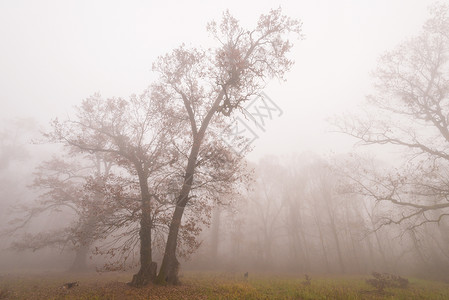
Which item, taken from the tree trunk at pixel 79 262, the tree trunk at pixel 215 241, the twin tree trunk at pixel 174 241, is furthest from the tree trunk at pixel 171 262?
the tree trunk at pixel 215 241

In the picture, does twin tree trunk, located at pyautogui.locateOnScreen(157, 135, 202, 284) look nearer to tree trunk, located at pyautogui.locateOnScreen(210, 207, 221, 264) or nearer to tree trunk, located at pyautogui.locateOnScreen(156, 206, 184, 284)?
tree trunk, located at pyautogui.locateOnScreen(156, 206, 184, 284)

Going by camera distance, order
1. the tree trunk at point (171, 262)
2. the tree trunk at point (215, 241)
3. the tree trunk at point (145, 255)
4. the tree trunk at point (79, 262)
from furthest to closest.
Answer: the tree trunk at point (215, 241) < the tree trunk at point (79, 262) < the tree trunk at point (145, 255) < the tree trunk at point (171, 262)

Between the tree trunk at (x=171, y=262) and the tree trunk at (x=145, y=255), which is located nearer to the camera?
the tree trunk at (x=171, y=262)

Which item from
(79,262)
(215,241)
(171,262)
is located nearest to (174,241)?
(171,262)

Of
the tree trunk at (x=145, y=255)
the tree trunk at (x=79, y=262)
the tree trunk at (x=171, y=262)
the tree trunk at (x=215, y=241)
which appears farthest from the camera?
the tree trunk at (x=215, y=241)

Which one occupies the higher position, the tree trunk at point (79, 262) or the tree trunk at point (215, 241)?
the tree trunk at point (215, 241)

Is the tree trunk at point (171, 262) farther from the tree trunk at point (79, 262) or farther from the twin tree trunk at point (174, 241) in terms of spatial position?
the tree trunk at point (79, 262)

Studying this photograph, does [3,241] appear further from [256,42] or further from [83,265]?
[256,42]

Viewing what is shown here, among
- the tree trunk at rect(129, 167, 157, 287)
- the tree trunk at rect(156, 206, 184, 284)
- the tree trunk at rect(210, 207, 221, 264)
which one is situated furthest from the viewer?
the tree trunk at rect(210, 207, 221, 264)

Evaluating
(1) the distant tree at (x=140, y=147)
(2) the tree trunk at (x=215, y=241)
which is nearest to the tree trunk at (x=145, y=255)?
(1) the distant tree at (x=140, y=147)

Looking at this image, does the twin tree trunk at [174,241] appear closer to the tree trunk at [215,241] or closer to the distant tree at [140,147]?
the distant tree at [140,147]

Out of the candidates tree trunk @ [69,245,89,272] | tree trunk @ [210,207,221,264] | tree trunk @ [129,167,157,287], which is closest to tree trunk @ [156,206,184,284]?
tree trunk @ [129,167,157,287]

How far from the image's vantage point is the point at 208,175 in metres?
11.4

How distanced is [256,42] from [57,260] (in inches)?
1537
